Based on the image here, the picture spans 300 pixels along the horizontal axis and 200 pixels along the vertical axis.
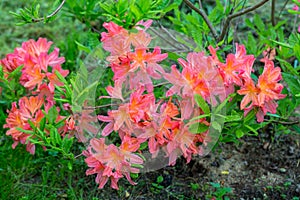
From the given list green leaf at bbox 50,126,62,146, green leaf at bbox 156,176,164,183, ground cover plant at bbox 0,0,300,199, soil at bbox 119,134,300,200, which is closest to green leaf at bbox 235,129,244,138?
ground cover plant at bbox 0,0,300,199

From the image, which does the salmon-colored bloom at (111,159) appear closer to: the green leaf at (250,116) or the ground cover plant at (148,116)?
the ground cover plant at (148,116)

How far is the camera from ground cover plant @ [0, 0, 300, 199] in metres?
1.54

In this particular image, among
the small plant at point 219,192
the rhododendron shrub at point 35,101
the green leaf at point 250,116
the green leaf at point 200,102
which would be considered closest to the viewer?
the green leaf at point 200,102

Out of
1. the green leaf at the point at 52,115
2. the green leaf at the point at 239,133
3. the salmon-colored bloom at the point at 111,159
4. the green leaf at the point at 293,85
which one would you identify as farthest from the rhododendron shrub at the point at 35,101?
the green leaf at the point at 293,85

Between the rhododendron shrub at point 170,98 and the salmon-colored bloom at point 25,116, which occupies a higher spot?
the rhododendron shrub at point 170,98

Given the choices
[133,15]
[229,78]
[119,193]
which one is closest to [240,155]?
[119,193]

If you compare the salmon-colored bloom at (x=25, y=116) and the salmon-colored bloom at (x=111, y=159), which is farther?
the salmon-colored bloom at (x=25, y=116)

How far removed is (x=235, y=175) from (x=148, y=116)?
71 centimetres

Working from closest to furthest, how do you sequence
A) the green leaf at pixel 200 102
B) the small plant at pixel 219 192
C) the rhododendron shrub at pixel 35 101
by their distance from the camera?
1. the green leaf at pixel 200 102
2. the rhododendron shrub at pixel 35 101
3. the small plant at pixel 219 192

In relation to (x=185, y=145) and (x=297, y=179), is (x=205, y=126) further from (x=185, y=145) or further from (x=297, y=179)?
(x=297, y=179)

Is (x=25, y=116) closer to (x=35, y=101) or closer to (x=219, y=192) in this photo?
(x=35, y=101)

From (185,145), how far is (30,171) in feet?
2.77

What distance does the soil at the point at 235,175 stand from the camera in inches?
77.9

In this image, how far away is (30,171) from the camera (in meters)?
2.14
